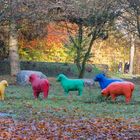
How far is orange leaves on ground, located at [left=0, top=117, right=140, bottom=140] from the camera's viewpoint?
922 cm

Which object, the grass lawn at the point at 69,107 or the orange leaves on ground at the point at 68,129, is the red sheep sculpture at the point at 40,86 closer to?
the grass lawn at the point at 69,107

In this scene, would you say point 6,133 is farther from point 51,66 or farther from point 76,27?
point 51,66

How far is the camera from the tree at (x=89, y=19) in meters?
25.3

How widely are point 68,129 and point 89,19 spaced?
689 inches

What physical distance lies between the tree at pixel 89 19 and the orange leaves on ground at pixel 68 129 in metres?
14.4

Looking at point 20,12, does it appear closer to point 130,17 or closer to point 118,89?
point 130,17

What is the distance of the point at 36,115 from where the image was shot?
12125 mm

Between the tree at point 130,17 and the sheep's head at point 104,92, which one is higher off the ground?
the tree at point 130,17

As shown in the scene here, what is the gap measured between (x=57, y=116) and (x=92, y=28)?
16.4 m

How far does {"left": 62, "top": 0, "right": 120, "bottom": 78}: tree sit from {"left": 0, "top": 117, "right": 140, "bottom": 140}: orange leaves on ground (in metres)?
14.4

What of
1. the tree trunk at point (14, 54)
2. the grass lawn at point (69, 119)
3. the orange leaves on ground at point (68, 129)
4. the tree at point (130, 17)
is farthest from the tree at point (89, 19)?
the orange leaves on ground at point (68, 129)

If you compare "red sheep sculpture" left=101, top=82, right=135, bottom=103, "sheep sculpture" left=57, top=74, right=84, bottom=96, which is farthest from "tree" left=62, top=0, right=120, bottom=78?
"red sheep sculpture" left=101, top=82, right=135, bottom=103

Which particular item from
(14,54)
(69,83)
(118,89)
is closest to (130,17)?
(14,54)

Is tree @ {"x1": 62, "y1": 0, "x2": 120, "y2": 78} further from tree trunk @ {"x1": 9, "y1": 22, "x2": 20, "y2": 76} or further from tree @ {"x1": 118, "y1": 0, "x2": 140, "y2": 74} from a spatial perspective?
tree trunk @ {"x1": 9, "y1": 22, "x2": 20, "y2": 76}
